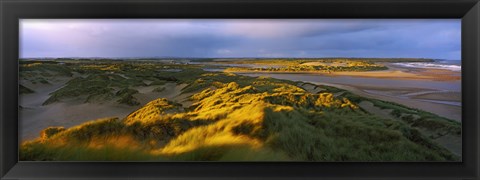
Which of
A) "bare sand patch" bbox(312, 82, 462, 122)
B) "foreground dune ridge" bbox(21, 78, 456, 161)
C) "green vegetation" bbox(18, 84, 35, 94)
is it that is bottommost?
"foreground dune ridge" bbox(21, 78, 456, 161)

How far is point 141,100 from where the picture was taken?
206 cm

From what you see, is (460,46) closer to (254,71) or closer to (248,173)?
(254,71)

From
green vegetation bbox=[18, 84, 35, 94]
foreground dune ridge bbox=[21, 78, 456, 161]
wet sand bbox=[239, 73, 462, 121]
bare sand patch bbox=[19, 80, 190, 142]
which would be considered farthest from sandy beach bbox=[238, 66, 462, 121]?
green vegetation bbox=[18, 84, 35, 94]

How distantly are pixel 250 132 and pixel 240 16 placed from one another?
62 centimetres

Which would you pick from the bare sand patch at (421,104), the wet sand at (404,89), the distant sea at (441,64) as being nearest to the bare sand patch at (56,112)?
the wet sand at (404,89)

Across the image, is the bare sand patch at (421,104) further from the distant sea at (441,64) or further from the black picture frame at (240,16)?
the distant sea at (441,64)

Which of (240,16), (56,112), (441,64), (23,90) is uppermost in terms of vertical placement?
(240,16)

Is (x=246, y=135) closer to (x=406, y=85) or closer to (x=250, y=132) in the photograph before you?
(x=250, y=132)

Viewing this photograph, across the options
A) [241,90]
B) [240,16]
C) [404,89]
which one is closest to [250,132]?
[241,90]

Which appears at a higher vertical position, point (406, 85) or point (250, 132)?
point (406, 85)

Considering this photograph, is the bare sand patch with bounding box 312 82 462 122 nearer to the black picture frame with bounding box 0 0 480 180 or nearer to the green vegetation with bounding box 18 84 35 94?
the black picture frame with bounding box 0 0 480 180

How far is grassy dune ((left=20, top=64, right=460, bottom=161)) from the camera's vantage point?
2004mm

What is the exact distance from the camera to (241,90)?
2.09m

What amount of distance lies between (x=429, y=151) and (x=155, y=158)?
1451 millimetres
